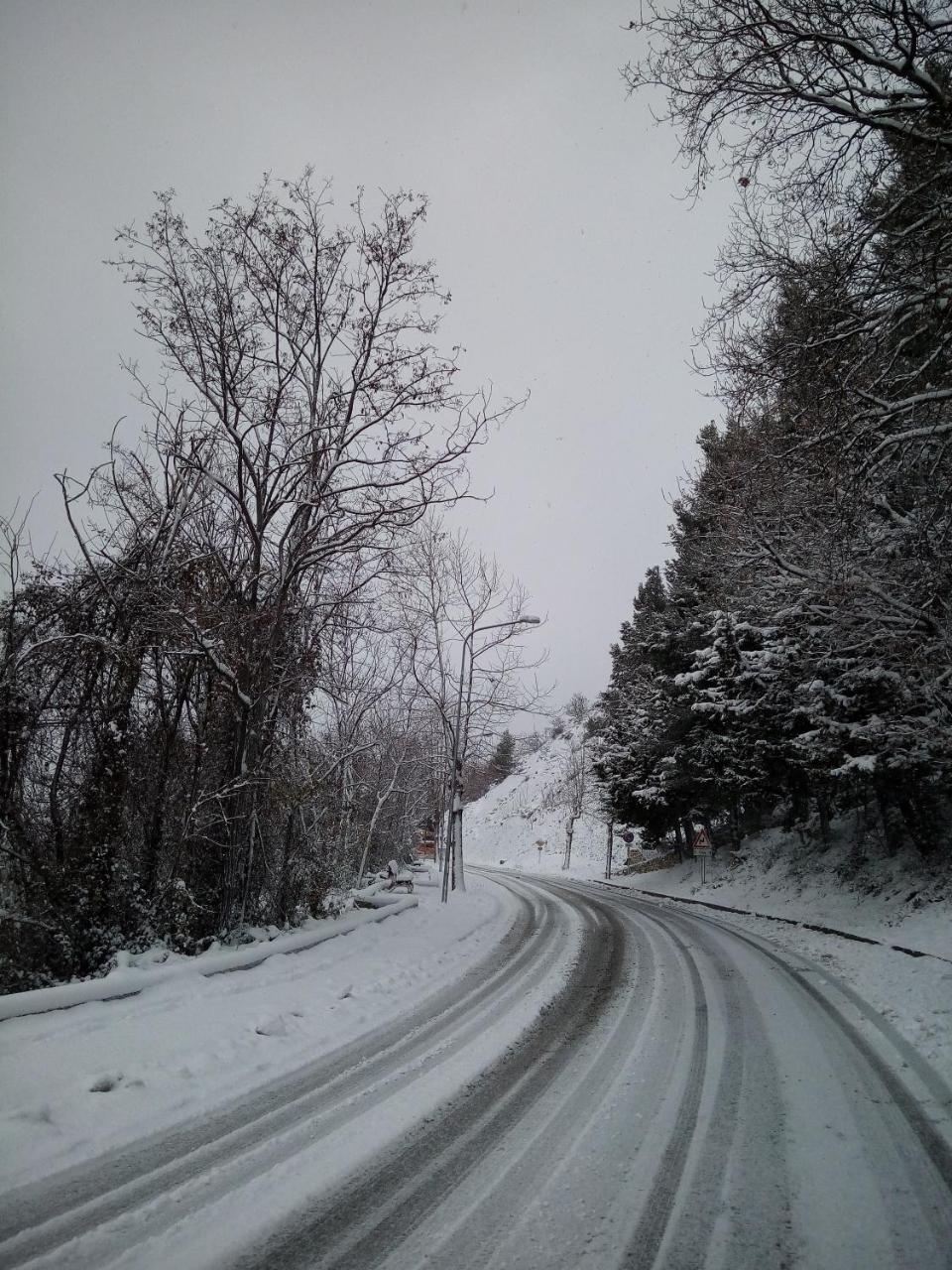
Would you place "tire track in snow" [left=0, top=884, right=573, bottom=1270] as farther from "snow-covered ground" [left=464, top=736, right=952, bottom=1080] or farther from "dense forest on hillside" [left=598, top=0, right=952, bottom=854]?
"dense forest on hillside" [left=598, top=0, right=952, bottom=854]

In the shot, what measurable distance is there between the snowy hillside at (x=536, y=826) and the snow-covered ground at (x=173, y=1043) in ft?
89.3

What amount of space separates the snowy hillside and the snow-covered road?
93.4 feet

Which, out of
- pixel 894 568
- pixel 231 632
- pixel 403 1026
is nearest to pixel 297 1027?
pixel 403 1026

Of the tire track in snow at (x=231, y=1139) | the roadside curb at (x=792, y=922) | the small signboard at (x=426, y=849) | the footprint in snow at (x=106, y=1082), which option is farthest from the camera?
the small signboard at (x=426, y=849)

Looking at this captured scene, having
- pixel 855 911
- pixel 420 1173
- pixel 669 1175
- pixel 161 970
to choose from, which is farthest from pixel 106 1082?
pixel 855 911

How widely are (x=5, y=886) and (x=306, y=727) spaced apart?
525cm

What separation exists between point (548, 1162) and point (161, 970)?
184 inches

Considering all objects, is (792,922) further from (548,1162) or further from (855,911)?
(548,1162)

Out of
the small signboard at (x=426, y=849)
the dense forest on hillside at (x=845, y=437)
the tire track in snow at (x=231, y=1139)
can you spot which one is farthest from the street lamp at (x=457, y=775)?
the small signboard at (x=426, y=849)

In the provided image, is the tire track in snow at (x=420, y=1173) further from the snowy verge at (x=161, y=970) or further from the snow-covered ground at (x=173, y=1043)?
the snowy verge at (x=161, y=970)

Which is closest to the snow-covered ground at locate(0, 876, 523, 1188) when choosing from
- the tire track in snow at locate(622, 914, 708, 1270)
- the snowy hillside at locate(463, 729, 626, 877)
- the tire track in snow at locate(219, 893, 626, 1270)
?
the tire track in snow at locate(219, 893, 626, 1270)

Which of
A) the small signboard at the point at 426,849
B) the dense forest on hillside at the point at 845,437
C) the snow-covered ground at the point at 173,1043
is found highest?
the dense forest on hillside at the point at 845,437

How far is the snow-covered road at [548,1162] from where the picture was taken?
8.87ft

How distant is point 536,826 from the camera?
56.8m
